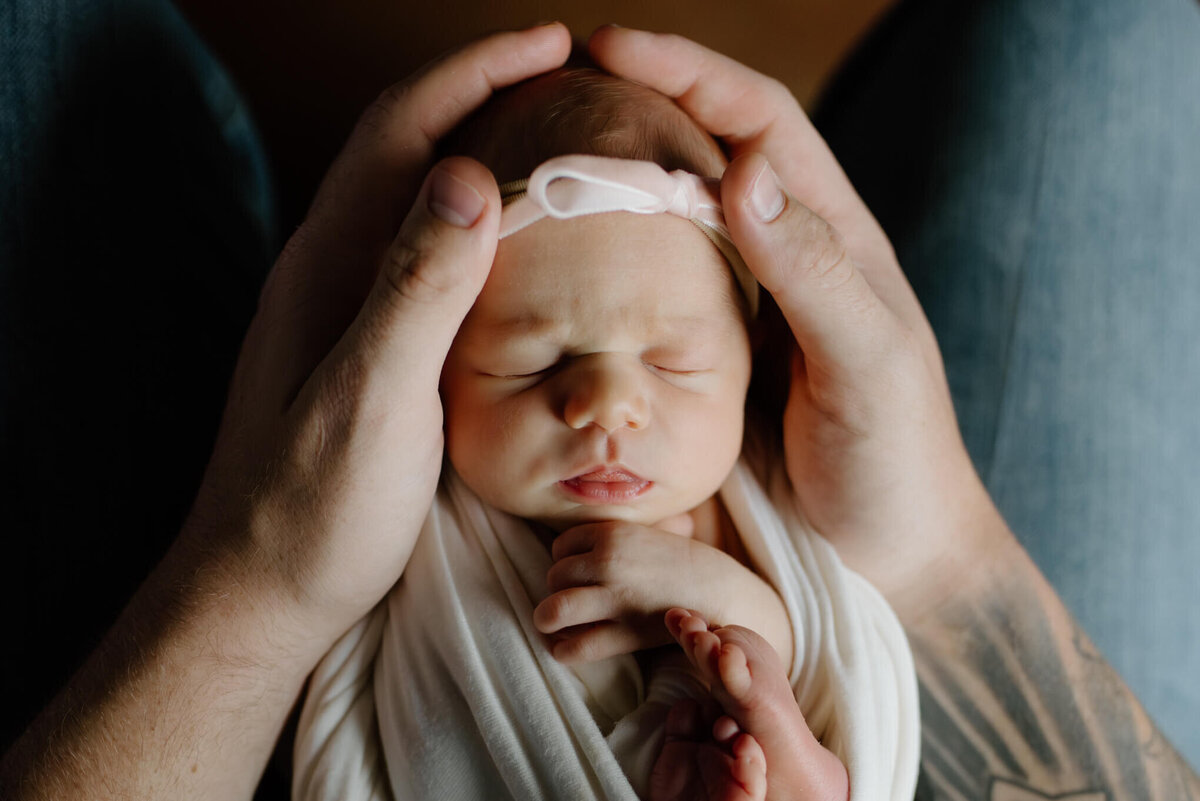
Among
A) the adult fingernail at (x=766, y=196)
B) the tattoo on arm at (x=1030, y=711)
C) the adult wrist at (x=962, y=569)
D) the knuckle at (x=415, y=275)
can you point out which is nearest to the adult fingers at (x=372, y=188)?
the knuckle at (x=415, y=275)

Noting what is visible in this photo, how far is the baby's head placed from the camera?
992 millimetres

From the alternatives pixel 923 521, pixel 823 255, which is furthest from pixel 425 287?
pixel 923 521

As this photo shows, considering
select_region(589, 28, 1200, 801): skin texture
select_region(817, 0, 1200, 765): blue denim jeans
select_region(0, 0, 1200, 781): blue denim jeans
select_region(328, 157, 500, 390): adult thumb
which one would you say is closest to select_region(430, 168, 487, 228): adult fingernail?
select_region(328, 157, 500, 390): adult thumb

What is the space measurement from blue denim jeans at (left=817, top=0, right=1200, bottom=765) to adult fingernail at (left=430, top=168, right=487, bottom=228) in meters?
1.07

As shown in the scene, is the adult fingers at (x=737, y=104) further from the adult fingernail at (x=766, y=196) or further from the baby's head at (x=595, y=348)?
the adult fingernail at (x=766, y=196)

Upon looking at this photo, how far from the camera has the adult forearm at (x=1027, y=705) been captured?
4.24ft

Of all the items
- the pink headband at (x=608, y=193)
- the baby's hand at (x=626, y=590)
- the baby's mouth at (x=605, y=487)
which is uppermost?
the pink headband at (x=608, y=193)

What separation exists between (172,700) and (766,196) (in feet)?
2.87

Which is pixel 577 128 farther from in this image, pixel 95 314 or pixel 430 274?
pixel 95 314

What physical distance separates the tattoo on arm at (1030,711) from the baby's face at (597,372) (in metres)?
0.57

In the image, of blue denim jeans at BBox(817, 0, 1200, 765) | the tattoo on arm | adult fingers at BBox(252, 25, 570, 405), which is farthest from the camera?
blue denim jeans at BBox(817, 0, 1200, 765)

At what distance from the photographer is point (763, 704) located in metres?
0.89

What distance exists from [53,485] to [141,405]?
0.52ft

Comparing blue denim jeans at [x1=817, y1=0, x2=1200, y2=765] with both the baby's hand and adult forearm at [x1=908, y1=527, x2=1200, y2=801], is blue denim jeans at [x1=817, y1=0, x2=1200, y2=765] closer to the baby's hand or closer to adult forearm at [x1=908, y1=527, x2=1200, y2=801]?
adult forearm at [x1=908, y1=527, x2=1200, y2=801]
